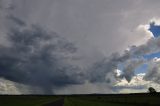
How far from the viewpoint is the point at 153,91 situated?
562 feet
